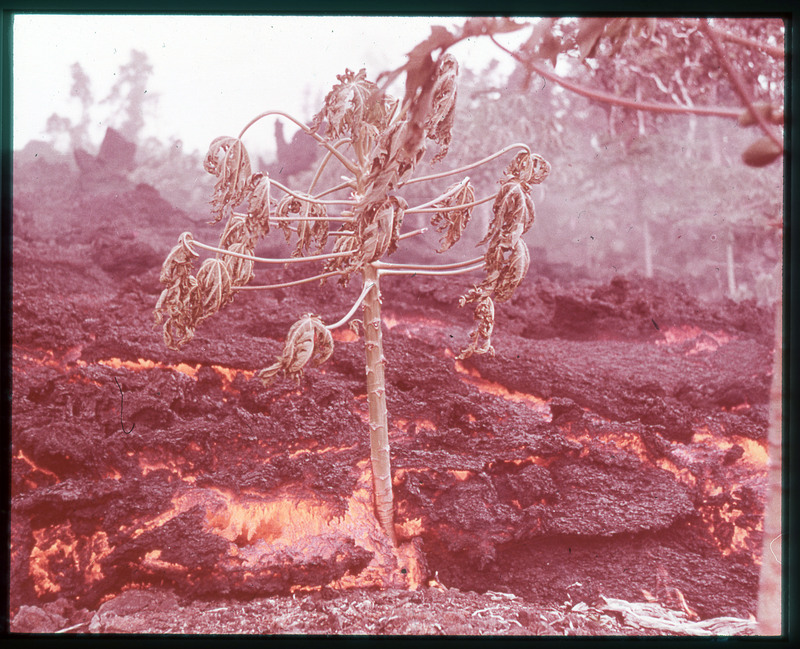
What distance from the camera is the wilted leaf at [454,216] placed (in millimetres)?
1534

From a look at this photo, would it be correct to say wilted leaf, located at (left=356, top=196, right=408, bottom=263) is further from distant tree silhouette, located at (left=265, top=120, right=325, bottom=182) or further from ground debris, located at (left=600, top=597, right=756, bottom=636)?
ground debris, located at (left=600, top=597, right=756, bottom=636)

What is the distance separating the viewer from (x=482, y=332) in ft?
4.87

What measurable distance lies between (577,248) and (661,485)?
28.0 inches

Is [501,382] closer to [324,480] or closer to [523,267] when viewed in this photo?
[523,267]

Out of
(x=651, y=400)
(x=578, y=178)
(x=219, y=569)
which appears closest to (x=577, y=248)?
(x=578, y=178)

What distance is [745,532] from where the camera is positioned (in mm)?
1491

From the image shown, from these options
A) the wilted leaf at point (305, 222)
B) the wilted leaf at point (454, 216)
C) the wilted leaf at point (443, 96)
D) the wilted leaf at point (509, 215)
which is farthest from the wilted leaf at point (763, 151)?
the wilted leaf at point (305, 222)

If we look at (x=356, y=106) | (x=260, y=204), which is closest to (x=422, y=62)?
(x=356, y=106)

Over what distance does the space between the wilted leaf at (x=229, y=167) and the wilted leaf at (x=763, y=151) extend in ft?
3.47

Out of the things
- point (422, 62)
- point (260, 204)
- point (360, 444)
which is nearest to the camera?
point (422, 62)

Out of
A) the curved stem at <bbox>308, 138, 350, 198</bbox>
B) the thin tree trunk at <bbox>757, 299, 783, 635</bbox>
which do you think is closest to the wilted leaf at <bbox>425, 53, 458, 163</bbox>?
the curved stem at <bbox>308, 138, 350, 198</bbox>

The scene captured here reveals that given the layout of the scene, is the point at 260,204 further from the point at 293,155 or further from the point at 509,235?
the point at 509,235

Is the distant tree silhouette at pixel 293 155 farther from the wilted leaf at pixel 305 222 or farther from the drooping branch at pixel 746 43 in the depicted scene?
the drooping branch at pixel 746 43

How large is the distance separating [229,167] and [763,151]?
110 centimetres
